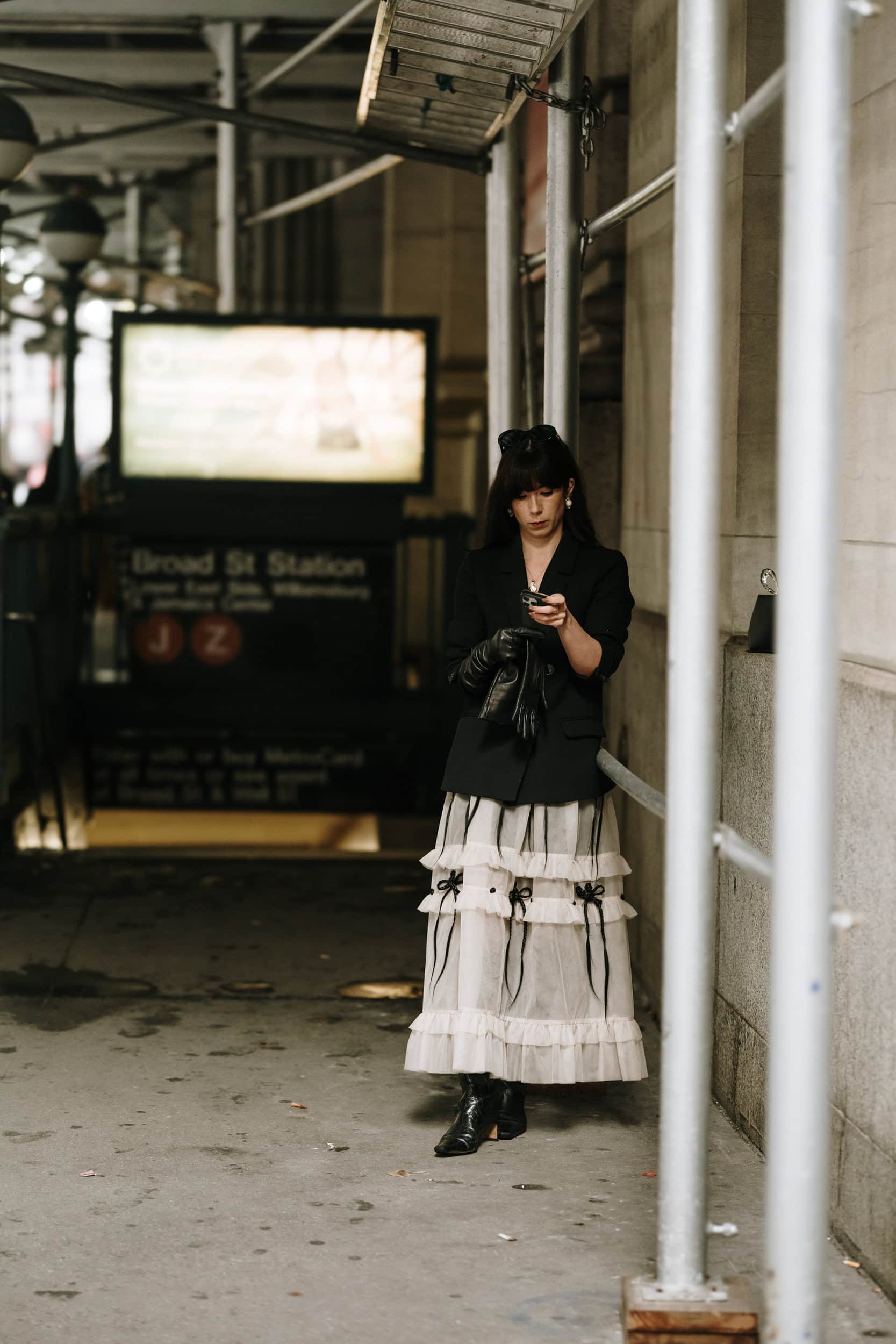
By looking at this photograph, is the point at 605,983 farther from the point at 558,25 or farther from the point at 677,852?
the point at 558,25

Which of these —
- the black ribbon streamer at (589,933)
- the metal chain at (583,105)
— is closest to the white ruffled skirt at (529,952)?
the black ribbon streamer at (589,933)

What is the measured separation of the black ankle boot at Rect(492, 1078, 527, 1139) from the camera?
458 centimetres

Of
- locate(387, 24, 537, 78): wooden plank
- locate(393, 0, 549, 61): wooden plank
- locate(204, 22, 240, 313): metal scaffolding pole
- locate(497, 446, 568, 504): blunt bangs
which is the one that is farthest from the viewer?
locate(204, 22, 240, 313): metal scaffolding pole

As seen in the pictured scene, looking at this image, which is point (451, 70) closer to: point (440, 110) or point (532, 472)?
point (440, 110)

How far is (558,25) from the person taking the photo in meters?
4.59

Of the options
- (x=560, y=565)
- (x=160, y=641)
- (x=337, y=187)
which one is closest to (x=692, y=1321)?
(x=560, y=565)

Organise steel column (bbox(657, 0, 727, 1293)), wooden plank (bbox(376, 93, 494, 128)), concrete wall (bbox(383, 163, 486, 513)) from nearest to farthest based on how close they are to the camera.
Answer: steel column (bbox(657, 0, 727, 1293)) < wooden plank (bbox(376, 93, 494, 128)) < concrete wall (bbox(383, 163, 486, 513))

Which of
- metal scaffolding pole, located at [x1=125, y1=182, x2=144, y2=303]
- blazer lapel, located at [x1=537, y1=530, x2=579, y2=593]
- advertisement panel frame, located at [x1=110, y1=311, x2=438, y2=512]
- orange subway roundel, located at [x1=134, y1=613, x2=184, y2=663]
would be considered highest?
metal scaffolding pole, located at [x1=125, y1=182, x2=144, y2=303]

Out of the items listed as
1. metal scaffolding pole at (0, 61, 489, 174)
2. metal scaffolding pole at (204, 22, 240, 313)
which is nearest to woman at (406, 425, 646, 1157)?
metal scaffolding pole at (0, 61, 489, 174)

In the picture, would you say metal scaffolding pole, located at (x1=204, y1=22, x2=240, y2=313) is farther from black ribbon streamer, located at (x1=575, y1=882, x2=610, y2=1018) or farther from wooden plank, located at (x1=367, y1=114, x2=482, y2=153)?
black ribbon streamer, located at (x1=575, y1=882, x2=610, y2=1018)

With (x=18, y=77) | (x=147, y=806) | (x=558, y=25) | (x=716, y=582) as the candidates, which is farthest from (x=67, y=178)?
(x=716, y=582)

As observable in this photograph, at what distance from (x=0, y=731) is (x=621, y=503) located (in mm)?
3450

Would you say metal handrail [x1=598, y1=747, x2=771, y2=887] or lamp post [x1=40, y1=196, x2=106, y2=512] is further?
lamp post [x1=40, y1=196, x2=106, y2=512]

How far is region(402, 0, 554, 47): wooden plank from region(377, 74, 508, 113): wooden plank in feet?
1.58
